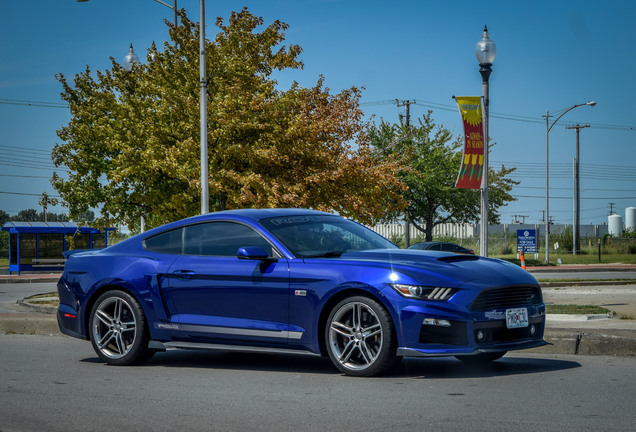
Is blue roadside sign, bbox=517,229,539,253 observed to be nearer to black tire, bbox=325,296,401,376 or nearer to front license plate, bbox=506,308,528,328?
front license plate, bbox=506,308,528,328

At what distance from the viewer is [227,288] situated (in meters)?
7.35

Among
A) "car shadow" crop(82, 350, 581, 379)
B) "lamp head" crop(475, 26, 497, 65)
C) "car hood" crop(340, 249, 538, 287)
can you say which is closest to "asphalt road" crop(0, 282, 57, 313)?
"car shadow" crop(82, 350, 581, 379)

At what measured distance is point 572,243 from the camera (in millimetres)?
62344

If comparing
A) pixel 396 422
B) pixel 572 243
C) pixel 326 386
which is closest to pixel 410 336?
pixel 326 386

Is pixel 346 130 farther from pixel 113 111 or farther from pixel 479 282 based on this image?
pixel 479 282

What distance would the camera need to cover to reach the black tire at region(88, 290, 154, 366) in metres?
7.79

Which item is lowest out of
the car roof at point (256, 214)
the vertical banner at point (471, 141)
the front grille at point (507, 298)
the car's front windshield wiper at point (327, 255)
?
the front grille at point (507, 298)

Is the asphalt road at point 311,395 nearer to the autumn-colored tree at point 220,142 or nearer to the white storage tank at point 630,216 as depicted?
Answer: the autumn-colored tree at point 220,142

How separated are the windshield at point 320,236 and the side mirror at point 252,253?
0.28 metres

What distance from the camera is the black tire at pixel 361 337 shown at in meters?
6.58

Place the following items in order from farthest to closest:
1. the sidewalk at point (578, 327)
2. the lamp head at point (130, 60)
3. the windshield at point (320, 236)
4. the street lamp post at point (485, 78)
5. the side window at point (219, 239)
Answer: the lamp head at point (130, 60), the street lamp post at point (485, 78), the sidewalk at point (578, 327), the side window at point (219, 239), the windshield at point (320, 236)

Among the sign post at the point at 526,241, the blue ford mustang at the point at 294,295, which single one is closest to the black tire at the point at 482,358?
the blue ford mustang at the point at 294,295

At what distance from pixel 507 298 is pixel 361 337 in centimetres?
128

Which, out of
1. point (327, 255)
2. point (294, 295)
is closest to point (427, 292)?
point (327, 255)
